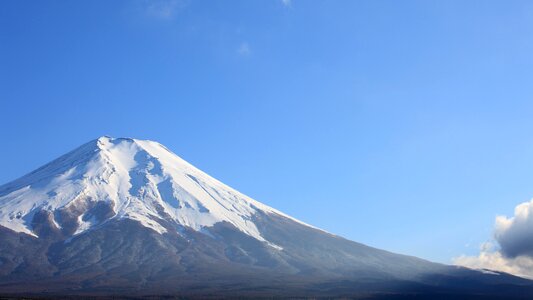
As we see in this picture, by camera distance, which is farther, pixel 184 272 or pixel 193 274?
pixel 184 272

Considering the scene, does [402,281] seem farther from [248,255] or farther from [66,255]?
[66,255]

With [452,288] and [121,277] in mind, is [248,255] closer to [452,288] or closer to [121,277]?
[121,277]

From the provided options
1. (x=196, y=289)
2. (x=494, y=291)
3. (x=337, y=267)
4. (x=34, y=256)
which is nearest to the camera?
(x=196, y=289)

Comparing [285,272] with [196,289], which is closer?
[196,289]

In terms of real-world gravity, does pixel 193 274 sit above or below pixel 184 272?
below

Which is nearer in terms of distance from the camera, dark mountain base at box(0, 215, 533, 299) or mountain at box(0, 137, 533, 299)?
dark mountain base at box(0, 215, 533, 299)

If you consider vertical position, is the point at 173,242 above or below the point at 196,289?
above

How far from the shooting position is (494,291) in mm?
159500

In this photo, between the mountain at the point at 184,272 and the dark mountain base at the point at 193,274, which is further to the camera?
the mountain at the point at 184,272

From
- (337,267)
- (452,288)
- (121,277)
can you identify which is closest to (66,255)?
(121,277)

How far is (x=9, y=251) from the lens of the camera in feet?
586

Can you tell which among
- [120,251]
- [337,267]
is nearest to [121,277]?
[120,251]

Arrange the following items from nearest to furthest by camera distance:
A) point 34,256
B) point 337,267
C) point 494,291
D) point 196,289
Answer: point 196,289 < point 494,291 < point 34,256 < point 337,267

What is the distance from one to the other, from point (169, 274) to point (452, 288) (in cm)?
7354
